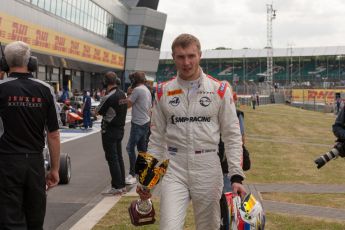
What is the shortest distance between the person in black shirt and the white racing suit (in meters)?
0.94

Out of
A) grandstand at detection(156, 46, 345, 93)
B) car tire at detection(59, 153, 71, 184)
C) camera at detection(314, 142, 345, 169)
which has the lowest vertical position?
car tire at detection(59, 153, 71, 184)

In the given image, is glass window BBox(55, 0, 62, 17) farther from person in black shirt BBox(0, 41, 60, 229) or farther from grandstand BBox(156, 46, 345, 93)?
grandstand BBox(156, 46, 345, 93)

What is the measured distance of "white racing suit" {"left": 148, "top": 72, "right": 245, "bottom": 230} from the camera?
3.97 metres

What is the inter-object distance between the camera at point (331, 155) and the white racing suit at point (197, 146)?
30.7 inches

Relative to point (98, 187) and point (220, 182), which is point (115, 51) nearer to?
point (98, 187)

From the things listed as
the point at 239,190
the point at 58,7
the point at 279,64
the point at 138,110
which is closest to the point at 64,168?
the point at 138,110

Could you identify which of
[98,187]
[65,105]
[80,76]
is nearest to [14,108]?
[98,187]

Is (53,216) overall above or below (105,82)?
below

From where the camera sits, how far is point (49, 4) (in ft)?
118

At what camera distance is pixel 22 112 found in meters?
4.15

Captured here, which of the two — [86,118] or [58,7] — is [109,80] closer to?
[86,118]

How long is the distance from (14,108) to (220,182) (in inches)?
65.4

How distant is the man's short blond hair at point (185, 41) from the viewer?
3980 mm

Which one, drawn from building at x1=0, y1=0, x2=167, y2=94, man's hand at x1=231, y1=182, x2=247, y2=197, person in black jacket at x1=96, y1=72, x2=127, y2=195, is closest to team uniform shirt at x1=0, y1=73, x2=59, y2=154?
man's hand at x1=231, y1=182, x2=247, y2=197
